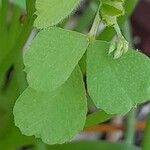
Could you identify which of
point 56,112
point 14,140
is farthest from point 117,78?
point 14,140

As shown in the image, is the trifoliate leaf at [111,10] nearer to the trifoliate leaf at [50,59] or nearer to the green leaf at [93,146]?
the trifoliate leaf at [50,59]

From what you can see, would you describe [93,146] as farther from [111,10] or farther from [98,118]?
[111,10]

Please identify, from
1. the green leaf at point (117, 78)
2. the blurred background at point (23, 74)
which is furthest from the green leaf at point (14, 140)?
the green leaf at point (117, 78)

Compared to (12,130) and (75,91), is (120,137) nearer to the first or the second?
(12,130)

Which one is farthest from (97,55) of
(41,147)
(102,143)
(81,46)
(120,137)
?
(120,137)

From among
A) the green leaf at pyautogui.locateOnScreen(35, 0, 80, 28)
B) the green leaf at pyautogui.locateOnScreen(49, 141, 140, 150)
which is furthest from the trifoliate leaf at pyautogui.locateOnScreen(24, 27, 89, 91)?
the green leaf at pyautogui.locateOnScreen(49, 141, 140, 150)
